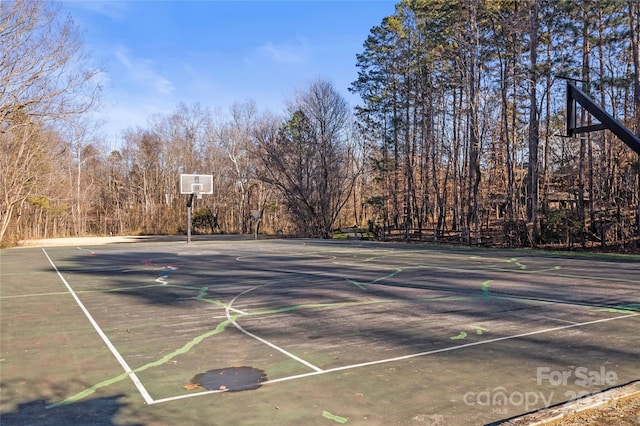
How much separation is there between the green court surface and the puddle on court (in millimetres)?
28

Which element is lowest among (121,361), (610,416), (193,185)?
(121,361)

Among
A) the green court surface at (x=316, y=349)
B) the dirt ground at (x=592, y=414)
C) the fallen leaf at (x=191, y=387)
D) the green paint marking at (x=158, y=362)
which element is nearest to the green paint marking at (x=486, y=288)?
the green court surface at (x=316, y=349)

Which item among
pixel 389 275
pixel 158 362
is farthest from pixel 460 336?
pixel 389 275

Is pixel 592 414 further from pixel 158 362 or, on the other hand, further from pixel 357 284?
pixel 357 284

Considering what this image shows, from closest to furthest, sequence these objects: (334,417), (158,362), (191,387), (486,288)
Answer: (334,417) < (191,387) < (158,362) < (486,288)

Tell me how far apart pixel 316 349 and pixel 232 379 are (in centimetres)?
141

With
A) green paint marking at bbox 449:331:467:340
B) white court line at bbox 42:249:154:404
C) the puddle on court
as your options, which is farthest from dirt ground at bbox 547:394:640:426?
white court line at bbox 42:249:154:404

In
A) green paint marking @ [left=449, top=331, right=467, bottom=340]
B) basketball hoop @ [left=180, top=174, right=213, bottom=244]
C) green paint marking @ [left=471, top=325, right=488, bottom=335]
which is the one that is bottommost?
green paint marking @ [left=449, top=331, right=467, bottom=340]

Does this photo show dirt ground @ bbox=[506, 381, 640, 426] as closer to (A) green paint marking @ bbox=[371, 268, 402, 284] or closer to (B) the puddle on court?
(B) the puddle on court

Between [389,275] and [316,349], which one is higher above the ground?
[389,275]

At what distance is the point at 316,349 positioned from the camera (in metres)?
6.16

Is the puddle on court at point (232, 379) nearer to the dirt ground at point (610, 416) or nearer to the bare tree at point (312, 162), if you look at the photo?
the dirt ground at point (610, 416)

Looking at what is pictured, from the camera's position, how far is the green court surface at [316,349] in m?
4.27

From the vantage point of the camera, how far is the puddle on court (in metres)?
4.83
